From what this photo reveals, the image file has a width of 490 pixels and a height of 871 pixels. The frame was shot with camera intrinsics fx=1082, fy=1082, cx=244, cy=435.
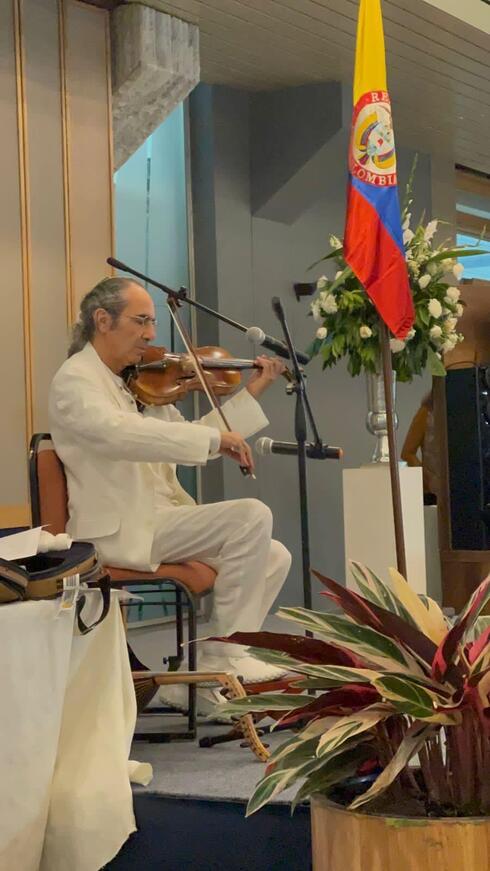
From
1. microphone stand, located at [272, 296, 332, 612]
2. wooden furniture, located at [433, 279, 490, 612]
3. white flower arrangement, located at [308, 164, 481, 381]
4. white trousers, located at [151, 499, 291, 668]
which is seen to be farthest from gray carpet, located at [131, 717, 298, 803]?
wooden furniture, located at [433, 279, 490, 612]

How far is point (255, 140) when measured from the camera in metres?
6.05

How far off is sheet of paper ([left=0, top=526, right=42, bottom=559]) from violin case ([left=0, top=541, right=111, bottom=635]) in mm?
23

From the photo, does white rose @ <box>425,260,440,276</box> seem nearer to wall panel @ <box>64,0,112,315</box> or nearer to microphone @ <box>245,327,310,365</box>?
microphone @ <box>245,327,310,365</box>

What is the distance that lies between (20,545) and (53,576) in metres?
0.10

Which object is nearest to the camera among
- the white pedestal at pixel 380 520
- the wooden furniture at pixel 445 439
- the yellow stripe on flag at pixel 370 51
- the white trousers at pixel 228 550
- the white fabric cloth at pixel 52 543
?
the white fabric cloth at pixel 52 543

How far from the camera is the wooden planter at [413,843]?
1189mm

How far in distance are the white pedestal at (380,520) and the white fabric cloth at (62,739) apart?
2.26 meters

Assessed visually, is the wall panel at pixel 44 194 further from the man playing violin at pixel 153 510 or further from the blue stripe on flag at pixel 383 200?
the blue stripe on flag at pixel 383 200

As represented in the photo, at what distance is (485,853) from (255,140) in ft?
17.4

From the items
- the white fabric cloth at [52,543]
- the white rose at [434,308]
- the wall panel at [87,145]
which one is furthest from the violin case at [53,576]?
the wall panel at [87,145]

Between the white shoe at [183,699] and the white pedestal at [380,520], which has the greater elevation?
the white pedestal at [380,520]

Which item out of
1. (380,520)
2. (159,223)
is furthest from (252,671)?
(159,223)

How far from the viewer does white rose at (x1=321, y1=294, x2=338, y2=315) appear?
408 cm

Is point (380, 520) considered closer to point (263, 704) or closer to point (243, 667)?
point (243, 667)
